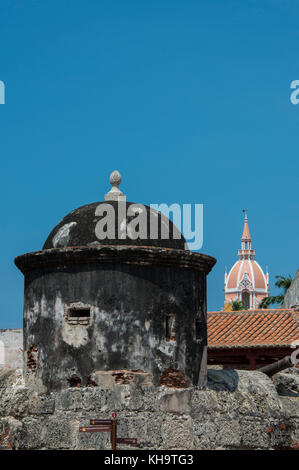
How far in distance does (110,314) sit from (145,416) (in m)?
1.28

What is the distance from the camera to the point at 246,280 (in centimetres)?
7288

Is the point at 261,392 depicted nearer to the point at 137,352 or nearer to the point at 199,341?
the point at 199,341

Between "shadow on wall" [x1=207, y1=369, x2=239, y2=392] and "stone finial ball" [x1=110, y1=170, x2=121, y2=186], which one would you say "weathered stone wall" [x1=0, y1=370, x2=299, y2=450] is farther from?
"stone finial ball" [x1=110, y1=170, x2=121, y2=186]

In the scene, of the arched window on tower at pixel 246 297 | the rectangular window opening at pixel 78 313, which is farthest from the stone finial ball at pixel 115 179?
the arched window on tower at pixel 246 297

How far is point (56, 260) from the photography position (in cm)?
1020

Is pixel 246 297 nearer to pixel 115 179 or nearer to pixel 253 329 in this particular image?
pixel 253 329

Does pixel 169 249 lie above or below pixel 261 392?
above

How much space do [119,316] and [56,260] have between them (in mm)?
1093

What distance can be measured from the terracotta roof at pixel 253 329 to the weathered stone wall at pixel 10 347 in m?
4.91

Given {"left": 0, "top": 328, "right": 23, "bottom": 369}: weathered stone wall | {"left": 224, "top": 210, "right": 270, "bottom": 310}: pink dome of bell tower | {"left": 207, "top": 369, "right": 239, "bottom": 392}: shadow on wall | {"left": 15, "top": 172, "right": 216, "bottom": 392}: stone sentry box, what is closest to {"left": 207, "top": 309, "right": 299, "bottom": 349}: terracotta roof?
{"left": 0, "top": 328, "right": 23, "bottom": 369}: weathered stone wall

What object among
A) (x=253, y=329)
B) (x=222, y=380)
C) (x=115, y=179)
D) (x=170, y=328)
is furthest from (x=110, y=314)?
(x=253, y=329)

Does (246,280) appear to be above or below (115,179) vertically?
above
